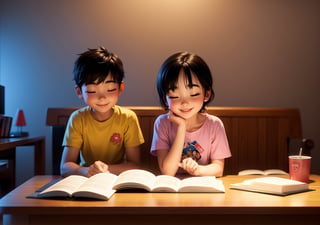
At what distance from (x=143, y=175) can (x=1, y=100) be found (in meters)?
2.13

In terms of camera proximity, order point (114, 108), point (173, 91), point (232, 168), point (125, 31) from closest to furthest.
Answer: point (173, 91) < point (114, 108) < point (232, 168) < point (125, 31)

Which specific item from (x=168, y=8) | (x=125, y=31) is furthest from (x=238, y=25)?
(x=125, y=31)

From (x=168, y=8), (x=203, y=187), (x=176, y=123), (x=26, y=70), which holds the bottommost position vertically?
(x=203, y=187)

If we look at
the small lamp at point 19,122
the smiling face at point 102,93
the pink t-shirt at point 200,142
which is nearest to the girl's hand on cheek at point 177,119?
the pink t-shirt at point 200,142

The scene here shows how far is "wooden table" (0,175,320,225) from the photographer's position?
911mm

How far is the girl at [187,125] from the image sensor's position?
141cm

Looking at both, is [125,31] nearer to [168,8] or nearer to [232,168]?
[168,8]

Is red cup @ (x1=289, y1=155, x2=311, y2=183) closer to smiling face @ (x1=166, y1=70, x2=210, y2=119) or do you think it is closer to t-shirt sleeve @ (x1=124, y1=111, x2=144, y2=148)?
smiling face @ (x1=166, y1=70, x2=210, y2=119)

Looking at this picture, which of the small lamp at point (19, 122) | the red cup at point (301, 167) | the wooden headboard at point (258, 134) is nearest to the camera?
the red cup at point (301, 167)

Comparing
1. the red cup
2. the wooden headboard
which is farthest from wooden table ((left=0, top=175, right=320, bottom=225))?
the wooden headboard

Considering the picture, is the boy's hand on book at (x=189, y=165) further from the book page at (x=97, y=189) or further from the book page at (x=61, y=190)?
the book page at (x=61, y=190)

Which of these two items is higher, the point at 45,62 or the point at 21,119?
the point at 45,62
